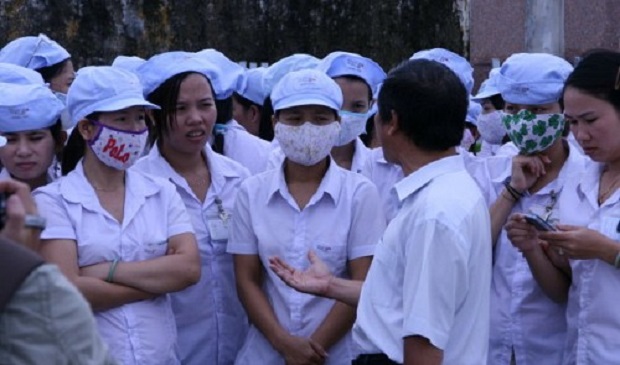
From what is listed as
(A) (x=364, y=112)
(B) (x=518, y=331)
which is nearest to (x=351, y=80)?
(A) (x=364, y=112)

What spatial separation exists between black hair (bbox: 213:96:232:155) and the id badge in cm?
132

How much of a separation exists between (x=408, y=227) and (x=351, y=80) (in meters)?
2.85

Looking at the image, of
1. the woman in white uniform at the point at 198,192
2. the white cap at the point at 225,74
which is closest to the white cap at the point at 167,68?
the woman in white uniform at the point at 198,192

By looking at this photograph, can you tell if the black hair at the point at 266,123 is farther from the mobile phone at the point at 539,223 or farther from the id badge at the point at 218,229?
the mobile phone at the point at 539,223

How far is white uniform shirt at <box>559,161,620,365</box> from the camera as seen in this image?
5.29 m

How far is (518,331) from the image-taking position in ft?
19.5

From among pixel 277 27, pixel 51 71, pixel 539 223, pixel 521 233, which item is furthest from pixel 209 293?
pixel 277 27

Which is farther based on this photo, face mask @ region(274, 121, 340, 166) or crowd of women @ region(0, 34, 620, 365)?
Answer: face mask @ region(274, 121, 340, 166)

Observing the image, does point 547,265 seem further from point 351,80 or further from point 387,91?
point 351,80

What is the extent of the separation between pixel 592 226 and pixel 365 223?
3.24ft

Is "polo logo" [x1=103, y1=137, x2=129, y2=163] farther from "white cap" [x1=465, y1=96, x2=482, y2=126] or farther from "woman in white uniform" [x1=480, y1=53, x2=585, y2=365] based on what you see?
"white cap" [x1=465, y1=96, x2=482, y2=126]

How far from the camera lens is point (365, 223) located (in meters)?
5.89

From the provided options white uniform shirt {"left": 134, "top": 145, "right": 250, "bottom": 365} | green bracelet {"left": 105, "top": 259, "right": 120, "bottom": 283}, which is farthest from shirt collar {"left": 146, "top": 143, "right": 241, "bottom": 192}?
green bracelet {"left": 105, "top": 259, "right": 120, "bottom": 283}

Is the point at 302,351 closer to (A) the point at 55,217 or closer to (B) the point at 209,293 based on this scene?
(B) the point at 209,293
